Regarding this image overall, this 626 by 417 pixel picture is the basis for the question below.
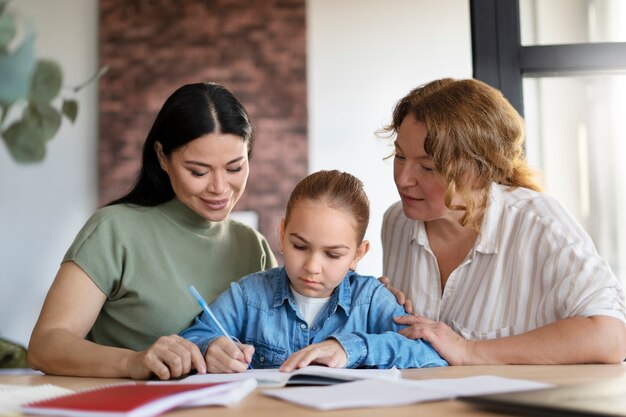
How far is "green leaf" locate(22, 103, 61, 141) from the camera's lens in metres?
0.51

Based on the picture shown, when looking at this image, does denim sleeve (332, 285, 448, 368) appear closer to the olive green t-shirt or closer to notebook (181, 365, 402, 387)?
notebook (181, 365, 402, 387)

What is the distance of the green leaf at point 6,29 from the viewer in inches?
18.5

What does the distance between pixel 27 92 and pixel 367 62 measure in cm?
500

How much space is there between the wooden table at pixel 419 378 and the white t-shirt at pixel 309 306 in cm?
33

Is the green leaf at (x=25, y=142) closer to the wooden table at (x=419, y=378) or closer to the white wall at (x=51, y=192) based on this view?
the wooden table at (x=419, y=378)

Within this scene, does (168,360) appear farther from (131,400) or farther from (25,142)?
(25,142)

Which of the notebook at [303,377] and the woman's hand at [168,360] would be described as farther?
the woman's hand at [168,360]

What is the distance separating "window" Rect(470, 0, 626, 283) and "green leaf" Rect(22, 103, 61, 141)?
234cm

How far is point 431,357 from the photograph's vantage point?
1.72 metres

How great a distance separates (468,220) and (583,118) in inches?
46.1

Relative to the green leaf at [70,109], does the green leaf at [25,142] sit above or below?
below

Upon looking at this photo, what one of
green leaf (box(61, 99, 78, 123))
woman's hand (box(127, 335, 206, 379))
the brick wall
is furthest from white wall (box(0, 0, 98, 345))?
green leaf (box(61, 99, 78, 123))

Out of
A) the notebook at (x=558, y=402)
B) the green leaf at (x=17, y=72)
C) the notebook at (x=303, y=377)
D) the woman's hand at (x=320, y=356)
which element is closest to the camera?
the green leaf at (x=17, y=72)

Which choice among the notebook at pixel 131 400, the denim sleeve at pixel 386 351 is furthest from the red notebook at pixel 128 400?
the denim sleeve at pixel 386 351
